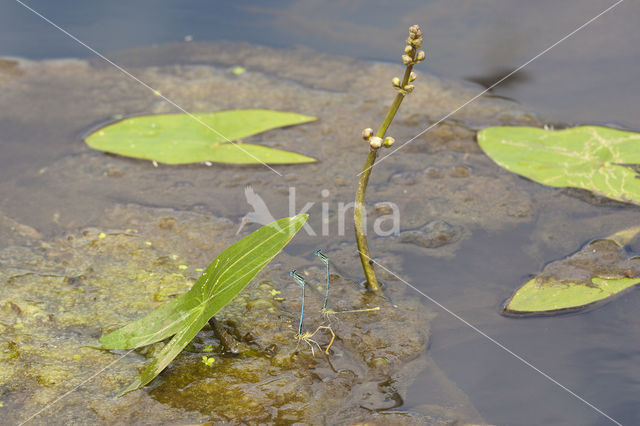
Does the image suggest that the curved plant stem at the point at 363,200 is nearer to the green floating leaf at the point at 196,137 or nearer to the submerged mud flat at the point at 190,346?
the submerged mud flat at the point at 190,346

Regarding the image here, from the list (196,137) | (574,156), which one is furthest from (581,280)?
(196,137)

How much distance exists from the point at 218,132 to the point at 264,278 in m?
1.06

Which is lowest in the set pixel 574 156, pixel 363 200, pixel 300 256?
pixel 300 256

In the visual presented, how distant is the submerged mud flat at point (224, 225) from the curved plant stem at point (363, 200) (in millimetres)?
81

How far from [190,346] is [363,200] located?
2.14ft

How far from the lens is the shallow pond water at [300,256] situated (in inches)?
67.1

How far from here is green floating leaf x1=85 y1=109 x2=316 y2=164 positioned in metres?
2.84

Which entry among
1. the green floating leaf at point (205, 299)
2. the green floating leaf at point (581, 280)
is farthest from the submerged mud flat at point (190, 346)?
the green floating leaf at point (581, 280)

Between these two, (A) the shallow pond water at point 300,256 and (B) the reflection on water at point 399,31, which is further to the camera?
(B) the reflection on water at point 399,31

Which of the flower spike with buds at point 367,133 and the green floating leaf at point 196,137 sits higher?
the flower spike with buds at point 367,133

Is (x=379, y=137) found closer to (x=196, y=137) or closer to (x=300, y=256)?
(x=300, y=256)

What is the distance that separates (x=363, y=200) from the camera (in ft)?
6.00

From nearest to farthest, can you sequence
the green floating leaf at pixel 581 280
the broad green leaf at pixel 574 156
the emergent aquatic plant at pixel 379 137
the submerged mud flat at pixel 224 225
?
the emergent aquatic plant at pixel 379 137 < the submerged mud flat at pixel 224 225 < the green floating leaf at pixel 581 280 < the broad green leaf at pixel 574 156

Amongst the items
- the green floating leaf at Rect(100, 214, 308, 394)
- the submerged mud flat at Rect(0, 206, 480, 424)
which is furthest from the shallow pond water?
the green floating leaf at Rect(100, 214, 308, 394)
